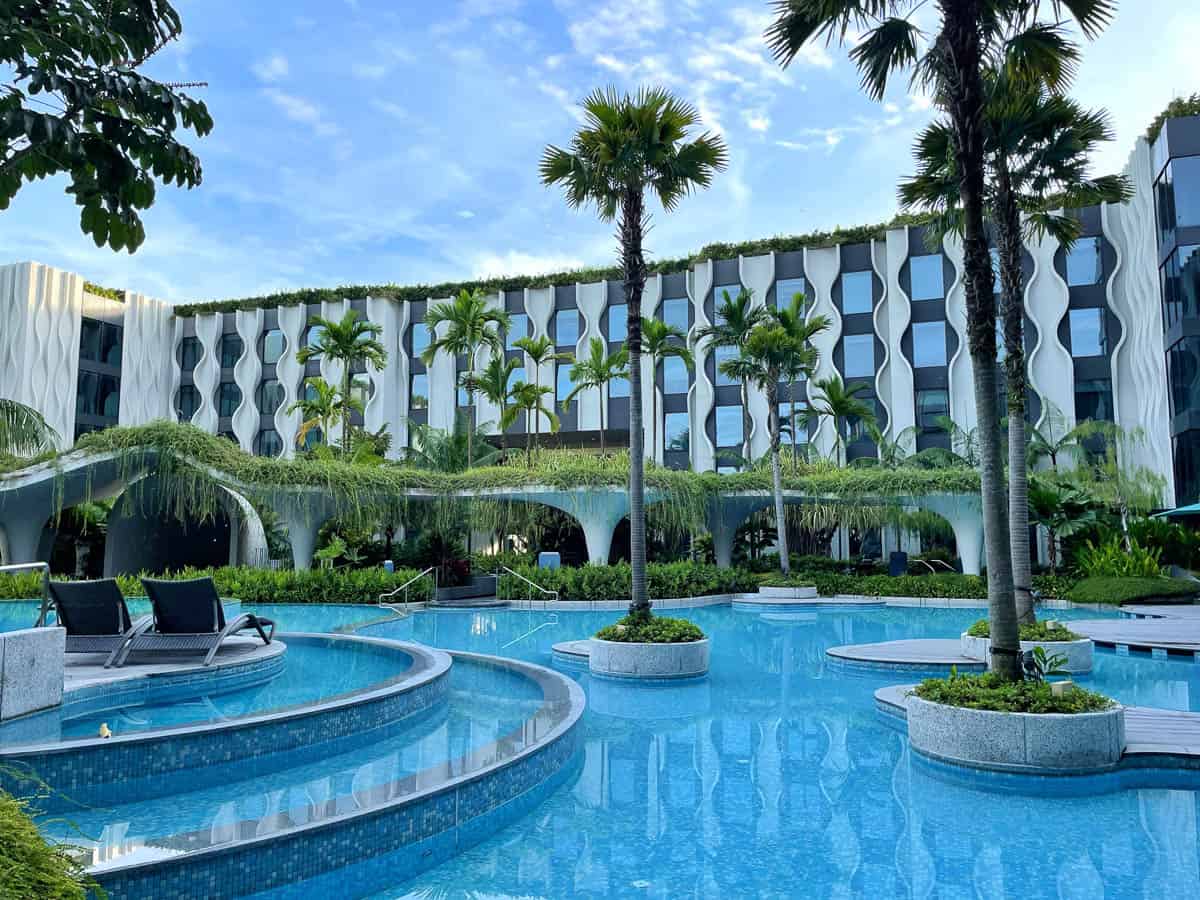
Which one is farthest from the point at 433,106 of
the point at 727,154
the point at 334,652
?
the point at 334,652

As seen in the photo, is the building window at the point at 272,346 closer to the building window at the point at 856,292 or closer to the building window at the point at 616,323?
the building window at the point at 616,323

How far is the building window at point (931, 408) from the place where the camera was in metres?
34.6

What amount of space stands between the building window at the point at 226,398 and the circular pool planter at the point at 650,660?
4014cm

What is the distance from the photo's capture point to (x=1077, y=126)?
1099 centimetres

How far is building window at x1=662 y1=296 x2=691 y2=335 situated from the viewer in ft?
128

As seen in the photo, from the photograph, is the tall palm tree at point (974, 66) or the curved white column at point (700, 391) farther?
the curved white column at point (700, 391)

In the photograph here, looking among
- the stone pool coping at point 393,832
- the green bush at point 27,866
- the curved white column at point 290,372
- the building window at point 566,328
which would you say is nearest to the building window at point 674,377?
the building window at point 566,328

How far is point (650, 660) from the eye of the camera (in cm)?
1076

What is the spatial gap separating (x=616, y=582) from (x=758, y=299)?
66.3 feet

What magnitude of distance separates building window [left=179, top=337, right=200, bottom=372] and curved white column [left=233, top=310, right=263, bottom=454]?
2999 mm

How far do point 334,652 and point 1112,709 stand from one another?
966 cm

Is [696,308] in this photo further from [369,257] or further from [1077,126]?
[1077,126]

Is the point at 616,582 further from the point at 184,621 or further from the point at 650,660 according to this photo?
the point at 184,621

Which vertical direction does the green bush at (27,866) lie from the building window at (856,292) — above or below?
below
